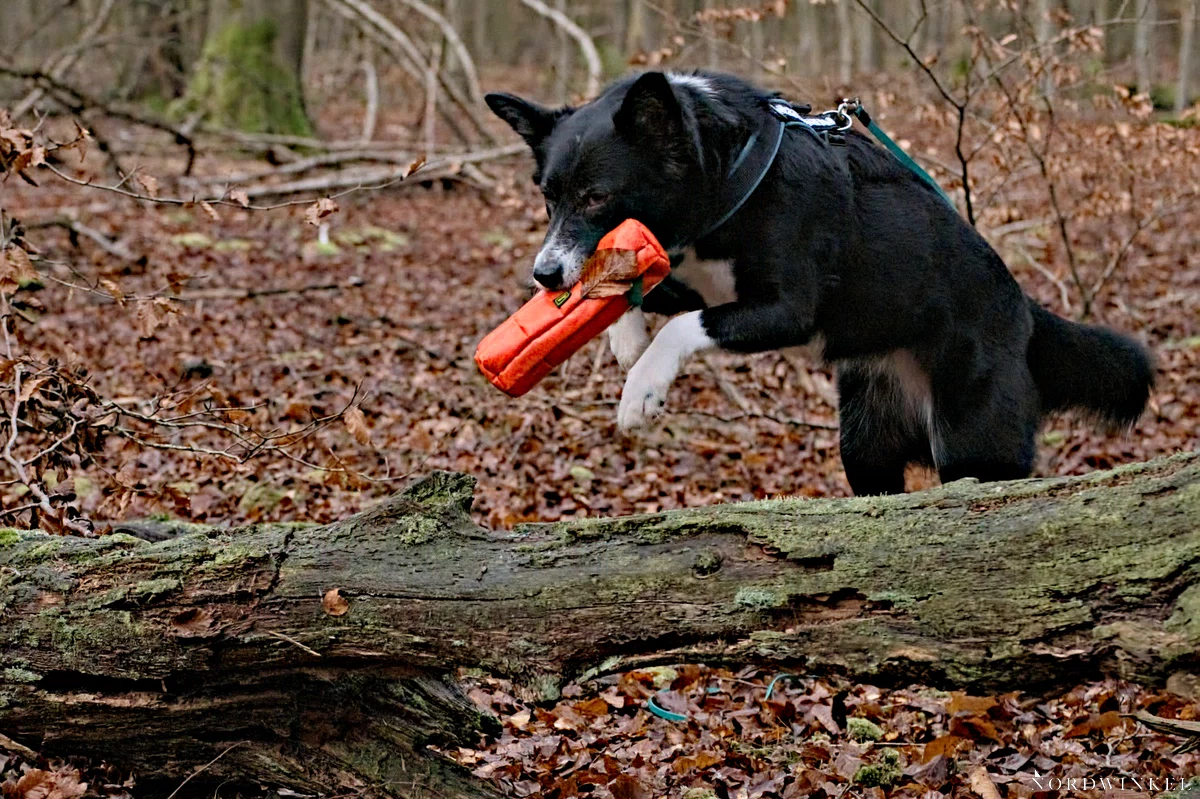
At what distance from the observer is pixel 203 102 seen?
19484mm

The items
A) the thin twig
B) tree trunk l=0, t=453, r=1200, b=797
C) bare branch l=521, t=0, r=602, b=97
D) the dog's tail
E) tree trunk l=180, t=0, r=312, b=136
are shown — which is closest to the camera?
tree trunk l=0, t=453, r=1200, b=797

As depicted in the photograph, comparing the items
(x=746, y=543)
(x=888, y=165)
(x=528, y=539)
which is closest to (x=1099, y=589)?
(x=746, y=543)

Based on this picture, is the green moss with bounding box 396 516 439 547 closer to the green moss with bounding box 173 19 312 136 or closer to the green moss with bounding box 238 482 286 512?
the green moss with bounding box 238 482 286 512

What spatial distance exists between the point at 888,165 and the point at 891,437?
1301 millimetres

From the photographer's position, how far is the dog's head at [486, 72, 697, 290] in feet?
14.8

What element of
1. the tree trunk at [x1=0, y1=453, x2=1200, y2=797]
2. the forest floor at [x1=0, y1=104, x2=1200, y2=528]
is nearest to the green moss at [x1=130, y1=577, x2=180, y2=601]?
the tree trunk at [x1=0, y1=453, x2=1200, y2=797]

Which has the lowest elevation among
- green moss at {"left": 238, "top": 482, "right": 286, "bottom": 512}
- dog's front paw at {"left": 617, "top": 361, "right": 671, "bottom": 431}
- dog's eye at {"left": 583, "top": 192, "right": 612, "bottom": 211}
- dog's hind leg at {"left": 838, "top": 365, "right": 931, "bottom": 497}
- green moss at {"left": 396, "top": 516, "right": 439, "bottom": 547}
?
green moss at {"left": 238, "top": 482, "right": 286, "bottom": 512}

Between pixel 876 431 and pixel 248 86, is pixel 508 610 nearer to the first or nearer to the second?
pixel 876 431

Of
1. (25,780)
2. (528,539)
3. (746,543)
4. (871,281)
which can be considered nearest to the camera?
(746,543)

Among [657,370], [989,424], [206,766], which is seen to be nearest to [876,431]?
[989,424]

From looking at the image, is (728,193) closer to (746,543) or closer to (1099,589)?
(746,543)

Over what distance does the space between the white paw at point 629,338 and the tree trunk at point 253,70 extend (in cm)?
1562

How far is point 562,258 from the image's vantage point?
14.3 ft

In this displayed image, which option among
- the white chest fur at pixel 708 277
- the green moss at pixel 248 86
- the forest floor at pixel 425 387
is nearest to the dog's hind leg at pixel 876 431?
the forest floor at pixel 425 387
